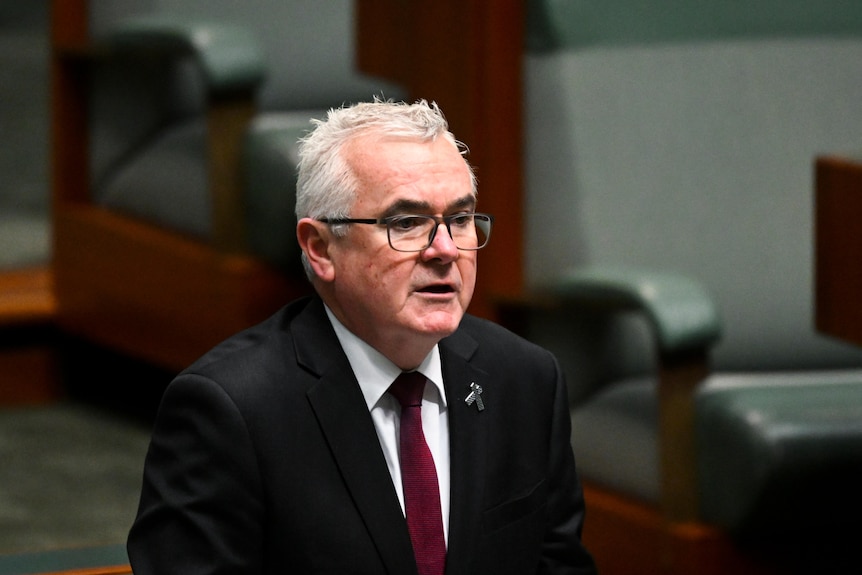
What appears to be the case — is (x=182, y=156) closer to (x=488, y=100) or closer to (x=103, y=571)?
(x=488, y=100)

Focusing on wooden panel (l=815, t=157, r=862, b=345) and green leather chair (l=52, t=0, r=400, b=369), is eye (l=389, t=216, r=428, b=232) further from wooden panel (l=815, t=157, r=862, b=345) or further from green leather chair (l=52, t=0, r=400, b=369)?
green leather chair (l=52, t=0, r=400, b=369)

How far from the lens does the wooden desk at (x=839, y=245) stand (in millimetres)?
935

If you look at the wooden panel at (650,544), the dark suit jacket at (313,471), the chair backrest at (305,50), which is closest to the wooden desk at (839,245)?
the wooden panel at (650,544)

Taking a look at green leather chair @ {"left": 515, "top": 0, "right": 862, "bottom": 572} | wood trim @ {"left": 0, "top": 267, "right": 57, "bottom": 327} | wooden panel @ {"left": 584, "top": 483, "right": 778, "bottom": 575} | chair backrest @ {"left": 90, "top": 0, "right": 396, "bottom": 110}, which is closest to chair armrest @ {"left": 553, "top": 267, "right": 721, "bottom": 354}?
green leather chair @ {"left": 515, "top": 0, "right": 862, "bottom": 572}

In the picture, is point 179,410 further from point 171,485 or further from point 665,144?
point 665,144

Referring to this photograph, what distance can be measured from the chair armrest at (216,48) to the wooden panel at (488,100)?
0.91 feet

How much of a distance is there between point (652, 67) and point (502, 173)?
0.14 meters

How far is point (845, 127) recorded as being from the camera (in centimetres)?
123

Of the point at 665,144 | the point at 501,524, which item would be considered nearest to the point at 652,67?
the point at 665,144

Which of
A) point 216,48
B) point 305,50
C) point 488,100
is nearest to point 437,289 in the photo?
point 488,100

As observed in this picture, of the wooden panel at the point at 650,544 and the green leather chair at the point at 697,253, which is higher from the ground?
the green leather chair at the point at 697,253

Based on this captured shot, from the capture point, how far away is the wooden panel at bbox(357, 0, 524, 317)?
3.72 ft

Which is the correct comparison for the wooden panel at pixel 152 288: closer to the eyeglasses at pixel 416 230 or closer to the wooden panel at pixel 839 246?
the wooden panel at pixel 839 246

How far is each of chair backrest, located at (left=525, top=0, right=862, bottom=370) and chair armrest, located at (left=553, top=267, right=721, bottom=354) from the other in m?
0.06
